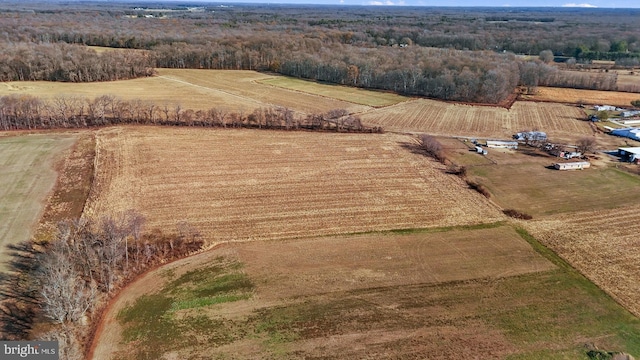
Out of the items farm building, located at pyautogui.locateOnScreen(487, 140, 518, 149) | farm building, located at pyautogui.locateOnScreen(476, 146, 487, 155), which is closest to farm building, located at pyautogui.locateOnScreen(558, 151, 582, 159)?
farm building, located at pyautogui.locateOnScreen(487, 140, 518, 149)

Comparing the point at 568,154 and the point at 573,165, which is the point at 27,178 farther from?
the point at 568,154

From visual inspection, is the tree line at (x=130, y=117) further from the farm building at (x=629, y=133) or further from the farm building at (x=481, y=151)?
the farm building at (x=629, y=133)

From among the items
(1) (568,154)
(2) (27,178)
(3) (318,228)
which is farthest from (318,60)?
(3) (318,228)

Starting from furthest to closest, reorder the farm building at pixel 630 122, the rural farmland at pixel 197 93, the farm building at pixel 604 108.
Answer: the farm building at pixel 604 108 → the rural farmland at pixel 197 93 → the farm building at pixel 630 122

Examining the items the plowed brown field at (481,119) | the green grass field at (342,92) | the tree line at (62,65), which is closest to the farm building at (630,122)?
the plowed brown field at (481,119)

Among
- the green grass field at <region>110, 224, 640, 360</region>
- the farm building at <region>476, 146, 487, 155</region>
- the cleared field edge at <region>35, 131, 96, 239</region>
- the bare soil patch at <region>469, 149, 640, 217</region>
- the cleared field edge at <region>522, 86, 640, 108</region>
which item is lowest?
the green grass field at <region>110, 224, 640, 360</region>

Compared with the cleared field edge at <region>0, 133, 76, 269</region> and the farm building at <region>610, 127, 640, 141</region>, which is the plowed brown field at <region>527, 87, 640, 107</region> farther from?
the cleared field edge at <region>0, 133, 76, 269</region>
